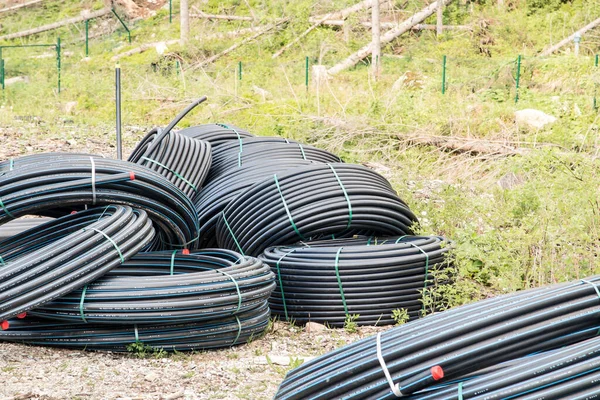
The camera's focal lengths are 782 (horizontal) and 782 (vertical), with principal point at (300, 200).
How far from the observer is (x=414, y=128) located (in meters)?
12.2

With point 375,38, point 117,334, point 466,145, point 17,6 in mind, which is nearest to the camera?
point 117,334

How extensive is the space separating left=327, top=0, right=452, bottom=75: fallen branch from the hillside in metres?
0.36

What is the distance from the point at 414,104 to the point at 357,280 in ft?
24.2

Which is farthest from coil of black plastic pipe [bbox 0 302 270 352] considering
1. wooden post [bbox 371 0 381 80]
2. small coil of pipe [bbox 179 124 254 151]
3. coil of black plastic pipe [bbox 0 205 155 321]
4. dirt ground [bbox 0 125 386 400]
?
wooden post [bbox 371 0 381 80]

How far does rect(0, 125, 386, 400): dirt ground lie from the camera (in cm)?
463

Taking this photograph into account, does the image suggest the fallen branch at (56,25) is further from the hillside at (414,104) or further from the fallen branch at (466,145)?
the fallen branch at (466,145)

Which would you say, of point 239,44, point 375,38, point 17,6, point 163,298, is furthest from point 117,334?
point 17,6

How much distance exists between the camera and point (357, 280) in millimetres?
6348

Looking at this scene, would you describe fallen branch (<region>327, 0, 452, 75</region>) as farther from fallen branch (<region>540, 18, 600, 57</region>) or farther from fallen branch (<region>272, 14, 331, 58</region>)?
fallen branch (<region>540, 18, 600, 57</region>)

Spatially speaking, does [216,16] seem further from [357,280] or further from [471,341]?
[471,341]

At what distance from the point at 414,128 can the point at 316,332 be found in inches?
255

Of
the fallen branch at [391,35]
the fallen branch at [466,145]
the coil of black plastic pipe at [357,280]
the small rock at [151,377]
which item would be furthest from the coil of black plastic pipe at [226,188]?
the fallen branch at [391,35]

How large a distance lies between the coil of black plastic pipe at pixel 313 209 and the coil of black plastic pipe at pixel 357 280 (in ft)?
1.21

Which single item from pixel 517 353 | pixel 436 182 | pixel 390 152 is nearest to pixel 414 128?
pixel 390 152
